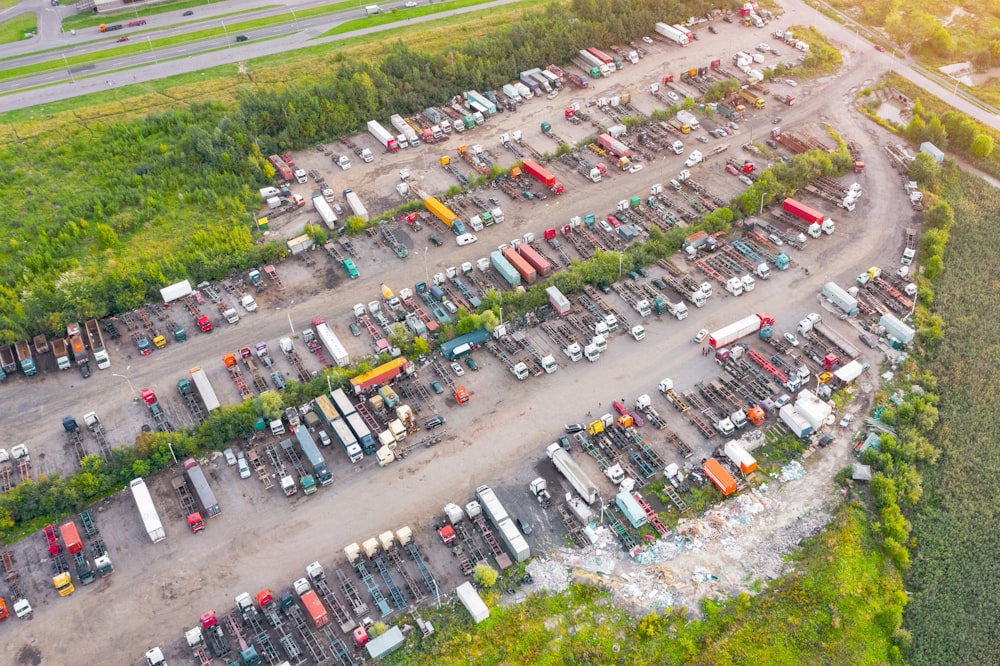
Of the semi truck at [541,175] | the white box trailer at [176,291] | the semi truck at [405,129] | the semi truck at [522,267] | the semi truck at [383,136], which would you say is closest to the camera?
the semi truck at [522,267]

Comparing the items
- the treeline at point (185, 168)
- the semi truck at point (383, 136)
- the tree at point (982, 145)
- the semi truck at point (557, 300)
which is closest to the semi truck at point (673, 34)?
the treeline at point (185, 168)

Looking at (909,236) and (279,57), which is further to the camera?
(279,57)

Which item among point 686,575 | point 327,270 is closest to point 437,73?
point 327,270

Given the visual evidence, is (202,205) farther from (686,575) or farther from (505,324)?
(686,575)

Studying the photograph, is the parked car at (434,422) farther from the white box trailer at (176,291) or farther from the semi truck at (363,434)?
the white box trailer at (176,291)

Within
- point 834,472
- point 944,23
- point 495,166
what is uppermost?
point 944,23

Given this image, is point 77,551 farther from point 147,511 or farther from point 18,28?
point 18,28
